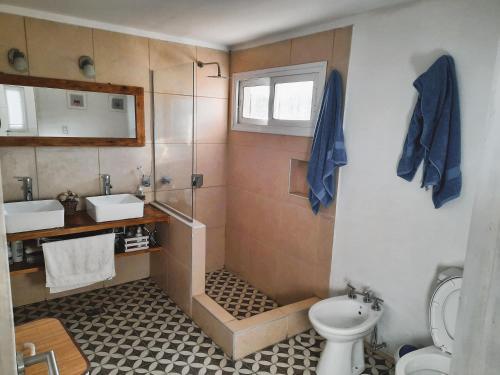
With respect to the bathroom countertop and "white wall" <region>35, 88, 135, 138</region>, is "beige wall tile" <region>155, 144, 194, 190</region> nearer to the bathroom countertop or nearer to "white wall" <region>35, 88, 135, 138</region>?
"white wall" <region>35, 88, 135, 138</region>

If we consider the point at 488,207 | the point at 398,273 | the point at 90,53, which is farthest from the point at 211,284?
the point at 488,207

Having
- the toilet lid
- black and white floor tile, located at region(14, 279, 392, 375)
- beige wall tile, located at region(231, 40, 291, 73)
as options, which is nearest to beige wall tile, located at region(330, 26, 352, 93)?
beige wall tile, located at region(231, 40, 291, 73)

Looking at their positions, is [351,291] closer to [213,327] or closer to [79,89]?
[213,327]

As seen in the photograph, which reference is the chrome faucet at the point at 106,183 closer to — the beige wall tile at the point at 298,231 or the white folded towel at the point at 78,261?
the white folded towel at the point at 78,261

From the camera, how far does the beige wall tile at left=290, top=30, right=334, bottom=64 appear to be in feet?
8.62

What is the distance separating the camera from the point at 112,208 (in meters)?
2.82

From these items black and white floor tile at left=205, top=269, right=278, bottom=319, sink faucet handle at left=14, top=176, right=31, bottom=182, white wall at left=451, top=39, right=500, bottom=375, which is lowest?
black and white floor tile at left=205, top=269, right=278, bottom=319

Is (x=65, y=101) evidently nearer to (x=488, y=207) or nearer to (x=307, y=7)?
(x=307, y=7)

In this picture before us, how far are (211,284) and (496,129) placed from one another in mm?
3439

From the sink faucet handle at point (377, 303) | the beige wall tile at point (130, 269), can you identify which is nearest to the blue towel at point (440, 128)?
the sink faucet handle at point (377, 303)

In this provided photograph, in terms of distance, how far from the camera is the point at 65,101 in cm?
289

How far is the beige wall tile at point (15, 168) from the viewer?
2.74 metres

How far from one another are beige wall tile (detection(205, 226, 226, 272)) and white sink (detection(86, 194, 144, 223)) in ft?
→ 3.32

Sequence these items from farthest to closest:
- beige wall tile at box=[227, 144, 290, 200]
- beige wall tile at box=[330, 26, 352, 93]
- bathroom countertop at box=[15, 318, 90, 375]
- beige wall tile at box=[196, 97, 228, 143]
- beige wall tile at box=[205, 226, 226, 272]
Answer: beige wall tile at box=[205, 226, 226, 272], beige wall tile at box=[196, 97, 228, 143], beige wall tile at box=[227, 144, 290, 200], beige wall tile at box=[330, 26, 352, 93], bathroom countertop at box=[15, 318, 90, 375]
